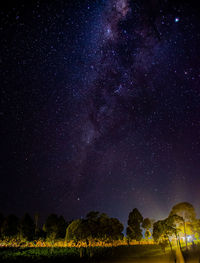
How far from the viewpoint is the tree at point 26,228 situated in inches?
1422

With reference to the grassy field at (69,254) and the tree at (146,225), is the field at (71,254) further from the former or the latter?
the tree at (146,225)

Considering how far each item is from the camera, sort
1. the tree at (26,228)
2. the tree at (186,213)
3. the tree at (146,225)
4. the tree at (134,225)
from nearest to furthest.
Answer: the tree at (186,213), the tree at (134,225), the tree at (26,228), the tree at (146,225)

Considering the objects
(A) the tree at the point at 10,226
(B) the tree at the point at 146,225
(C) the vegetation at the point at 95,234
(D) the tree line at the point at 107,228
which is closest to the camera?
(C) the vegetation at the point at 95,234

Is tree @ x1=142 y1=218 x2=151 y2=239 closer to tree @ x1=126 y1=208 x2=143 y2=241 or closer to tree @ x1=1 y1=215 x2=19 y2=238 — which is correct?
tree @ x1=126 y1=208 x2=143 y2=241

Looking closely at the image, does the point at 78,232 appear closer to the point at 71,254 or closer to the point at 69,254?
the point at 71,254

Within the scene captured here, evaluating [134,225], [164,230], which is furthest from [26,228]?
[164,230]

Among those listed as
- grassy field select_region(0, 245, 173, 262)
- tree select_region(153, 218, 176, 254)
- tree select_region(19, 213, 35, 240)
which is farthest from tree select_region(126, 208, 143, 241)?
tree select_region(19, 213, 35, 240)

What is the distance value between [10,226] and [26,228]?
340 cm

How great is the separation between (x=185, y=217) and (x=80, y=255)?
16.3 meters

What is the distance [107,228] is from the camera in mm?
30031

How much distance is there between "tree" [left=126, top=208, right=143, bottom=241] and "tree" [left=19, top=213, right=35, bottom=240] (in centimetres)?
1786

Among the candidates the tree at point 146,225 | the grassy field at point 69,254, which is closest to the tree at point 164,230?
the grassy field at point 69,254

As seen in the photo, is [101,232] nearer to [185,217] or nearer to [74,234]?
[74,234]

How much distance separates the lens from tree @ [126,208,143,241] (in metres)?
34.8
